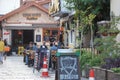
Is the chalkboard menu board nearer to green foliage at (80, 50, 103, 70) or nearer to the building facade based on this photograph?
green foliage at (80, 50, 103, 70)

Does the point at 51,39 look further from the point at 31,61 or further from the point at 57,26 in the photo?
the point at 31,61

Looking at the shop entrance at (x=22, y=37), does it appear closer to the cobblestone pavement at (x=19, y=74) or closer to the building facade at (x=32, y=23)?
the building facade at (x=32, y=23)

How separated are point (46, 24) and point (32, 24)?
166 centimetres

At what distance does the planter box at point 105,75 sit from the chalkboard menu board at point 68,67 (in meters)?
0.96

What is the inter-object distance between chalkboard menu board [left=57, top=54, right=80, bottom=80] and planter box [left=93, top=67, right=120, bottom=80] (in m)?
0.96

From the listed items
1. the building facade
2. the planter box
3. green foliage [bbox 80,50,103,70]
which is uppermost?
the building facade

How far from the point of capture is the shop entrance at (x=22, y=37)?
5422 cm

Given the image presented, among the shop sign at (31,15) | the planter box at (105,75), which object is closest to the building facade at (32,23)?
the shop sign at (31,15)

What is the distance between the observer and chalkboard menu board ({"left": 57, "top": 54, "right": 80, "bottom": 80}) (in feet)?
49.8

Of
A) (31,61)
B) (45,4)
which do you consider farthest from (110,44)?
(45,4)

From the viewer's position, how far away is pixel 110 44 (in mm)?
17000

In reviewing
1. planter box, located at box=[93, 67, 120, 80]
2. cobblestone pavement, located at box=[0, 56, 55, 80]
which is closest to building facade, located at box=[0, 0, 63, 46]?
cobblestone pavement, located at box=[0, 56, 55, 80]

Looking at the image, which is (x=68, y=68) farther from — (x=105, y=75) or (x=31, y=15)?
(x=31, y=15)

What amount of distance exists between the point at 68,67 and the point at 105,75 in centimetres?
133
